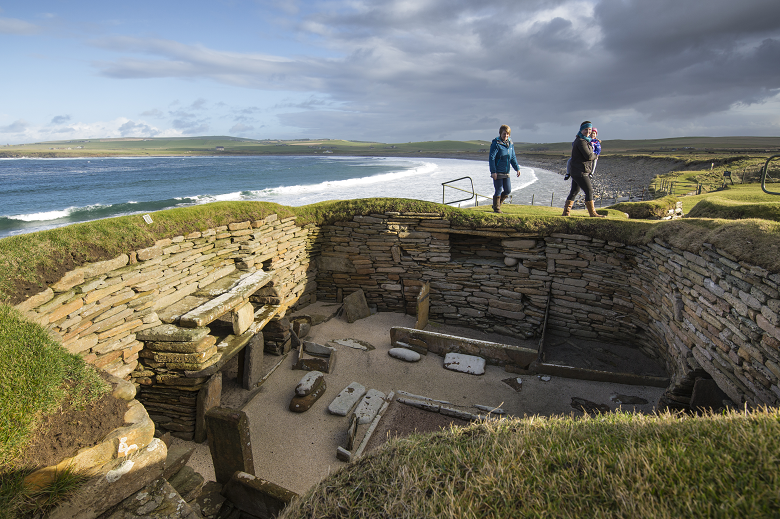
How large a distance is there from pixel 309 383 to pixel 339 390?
2.11ft

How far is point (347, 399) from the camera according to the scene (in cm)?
694

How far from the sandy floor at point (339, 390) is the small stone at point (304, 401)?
0.32 ft

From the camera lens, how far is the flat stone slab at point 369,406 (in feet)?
21.0

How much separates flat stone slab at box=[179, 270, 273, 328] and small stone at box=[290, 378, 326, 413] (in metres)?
2.12

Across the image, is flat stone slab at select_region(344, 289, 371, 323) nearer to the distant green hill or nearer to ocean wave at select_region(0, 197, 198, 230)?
ocean wave at select_region(0, 197, 198, 230)

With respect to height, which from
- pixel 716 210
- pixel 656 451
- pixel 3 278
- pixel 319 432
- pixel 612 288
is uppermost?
pixel 716 210

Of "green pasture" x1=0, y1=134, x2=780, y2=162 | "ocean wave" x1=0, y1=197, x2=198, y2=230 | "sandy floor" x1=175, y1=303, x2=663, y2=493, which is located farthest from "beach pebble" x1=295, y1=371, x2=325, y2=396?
"green pasture" x1=0, y1=134, x2=780, y2=162

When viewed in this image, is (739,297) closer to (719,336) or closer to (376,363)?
(719,336)

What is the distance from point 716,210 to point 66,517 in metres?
11.2

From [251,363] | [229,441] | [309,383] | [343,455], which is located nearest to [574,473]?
[229,441]

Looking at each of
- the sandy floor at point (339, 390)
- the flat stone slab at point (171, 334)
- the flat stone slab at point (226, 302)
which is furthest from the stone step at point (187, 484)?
the flat stone slab at point (226, 302)

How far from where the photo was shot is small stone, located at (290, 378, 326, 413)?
671 cm

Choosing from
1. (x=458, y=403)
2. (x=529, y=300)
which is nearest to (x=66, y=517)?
(x=458, y=403)

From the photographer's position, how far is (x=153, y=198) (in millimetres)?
35156
